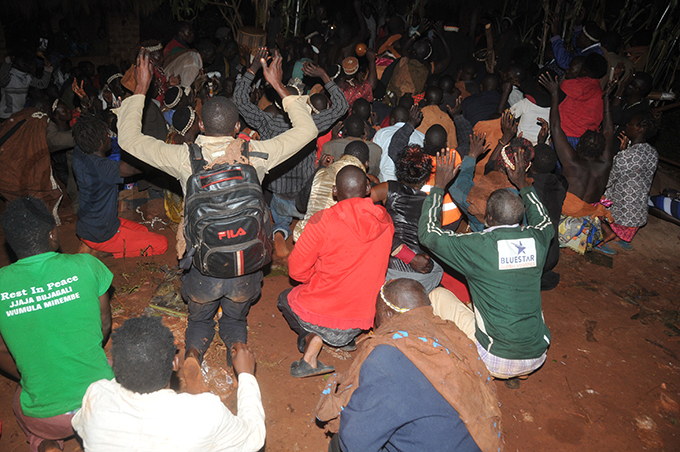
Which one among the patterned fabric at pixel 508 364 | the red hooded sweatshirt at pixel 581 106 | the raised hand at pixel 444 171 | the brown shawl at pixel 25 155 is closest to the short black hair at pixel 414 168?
the raised hand at pixel 444 171

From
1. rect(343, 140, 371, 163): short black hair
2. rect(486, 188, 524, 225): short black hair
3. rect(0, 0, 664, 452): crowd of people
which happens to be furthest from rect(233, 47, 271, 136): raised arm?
rect(486, 188, 524, 225): short black hair

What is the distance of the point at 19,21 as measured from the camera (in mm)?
12109

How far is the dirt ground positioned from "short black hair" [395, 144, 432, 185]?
1.79 m

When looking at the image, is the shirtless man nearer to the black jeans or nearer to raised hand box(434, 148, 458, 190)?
raised hand box(434, 148, 458, 190)

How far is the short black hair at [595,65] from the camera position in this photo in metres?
5.47

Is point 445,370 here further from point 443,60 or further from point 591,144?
point 443,60

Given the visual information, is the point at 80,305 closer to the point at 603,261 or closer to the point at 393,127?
the point at 393,127

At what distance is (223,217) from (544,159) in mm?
3516

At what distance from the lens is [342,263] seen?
2902 millimetres

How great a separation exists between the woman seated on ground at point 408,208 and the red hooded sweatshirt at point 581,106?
3415 millimetres

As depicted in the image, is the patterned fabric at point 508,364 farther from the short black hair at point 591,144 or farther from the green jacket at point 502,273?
the short black hair at point 591,144

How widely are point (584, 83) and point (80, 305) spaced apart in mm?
6612

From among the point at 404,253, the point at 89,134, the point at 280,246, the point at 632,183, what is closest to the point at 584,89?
the point at 632,183

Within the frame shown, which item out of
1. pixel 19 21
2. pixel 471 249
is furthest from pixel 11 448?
pixel 19 21
